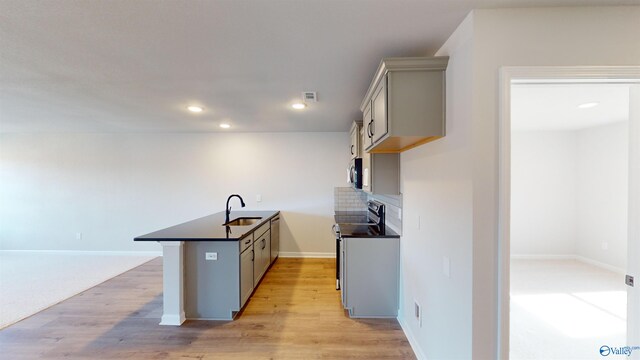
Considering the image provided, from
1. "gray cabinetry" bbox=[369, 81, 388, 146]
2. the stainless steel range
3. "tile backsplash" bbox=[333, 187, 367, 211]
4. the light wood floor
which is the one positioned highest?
"gray cabinetry" bbox=[369, 81, 388, 146]

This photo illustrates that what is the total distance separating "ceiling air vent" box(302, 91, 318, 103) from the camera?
2541 millimetres

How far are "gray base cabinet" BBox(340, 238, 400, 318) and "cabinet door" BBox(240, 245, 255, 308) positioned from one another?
1.13 metres

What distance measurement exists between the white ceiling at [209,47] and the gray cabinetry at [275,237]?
2176 millimetres

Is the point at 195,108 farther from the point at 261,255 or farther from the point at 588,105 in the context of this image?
the point at 588,105

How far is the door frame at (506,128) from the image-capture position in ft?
4.14

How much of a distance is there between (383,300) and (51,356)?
2981 mm

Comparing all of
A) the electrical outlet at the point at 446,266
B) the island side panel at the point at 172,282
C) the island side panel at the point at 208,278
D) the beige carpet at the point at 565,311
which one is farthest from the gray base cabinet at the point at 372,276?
the island side panel at the point at 172,282

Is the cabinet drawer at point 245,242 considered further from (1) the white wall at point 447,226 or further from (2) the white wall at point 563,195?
(2) the white wall at point 563,195

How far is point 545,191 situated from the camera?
4.46 metres

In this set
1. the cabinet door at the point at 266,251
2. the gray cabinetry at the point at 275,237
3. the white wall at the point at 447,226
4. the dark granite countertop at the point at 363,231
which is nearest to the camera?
the white wall at the point at 447,226

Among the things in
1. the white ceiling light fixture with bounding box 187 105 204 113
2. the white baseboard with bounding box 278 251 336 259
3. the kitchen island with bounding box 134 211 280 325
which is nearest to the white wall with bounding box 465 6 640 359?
the kitchen island with bounding box 134 211 280 325

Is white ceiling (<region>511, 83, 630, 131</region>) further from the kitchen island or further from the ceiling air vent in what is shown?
the kitchen island

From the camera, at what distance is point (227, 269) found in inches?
105

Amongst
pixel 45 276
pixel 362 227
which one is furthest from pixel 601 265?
pixel 45 276
